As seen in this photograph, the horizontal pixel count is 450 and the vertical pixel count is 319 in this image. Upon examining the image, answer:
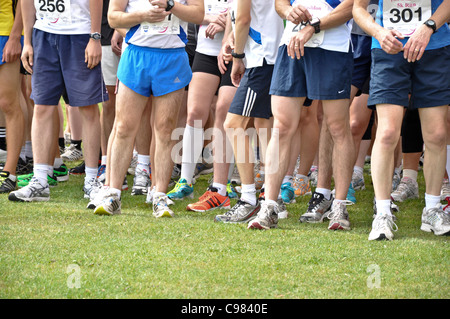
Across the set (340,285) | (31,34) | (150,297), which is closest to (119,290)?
(150,297)

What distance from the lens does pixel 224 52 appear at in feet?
18.5

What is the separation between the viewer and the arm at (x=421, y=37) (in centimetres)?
450

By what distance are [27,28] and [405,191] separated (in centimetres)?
352

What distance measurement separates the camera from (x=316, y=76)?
481 cm

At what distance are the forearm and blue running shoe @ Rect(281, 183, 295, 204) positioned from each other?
249 cm

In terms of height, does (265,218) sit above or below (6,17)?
below

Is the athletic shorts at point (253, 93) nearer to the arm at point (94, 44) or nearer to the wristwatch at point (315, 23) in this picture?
the wristwatch at point (315, 23)

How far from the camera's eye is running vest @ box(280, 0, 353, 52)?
15.9 ft

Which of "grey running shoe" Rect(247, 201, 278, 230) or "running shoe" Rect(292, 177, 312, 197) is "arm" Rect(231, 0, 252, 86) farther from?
"running shoe" Rect(292, 177, 312, 197)

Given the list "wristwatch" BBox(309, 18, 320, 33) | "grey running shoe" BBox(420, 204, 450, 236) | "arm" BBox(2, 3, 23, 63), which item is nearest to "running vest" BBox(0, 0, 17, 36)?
"arm" BBox(2, 3, 23, 63)

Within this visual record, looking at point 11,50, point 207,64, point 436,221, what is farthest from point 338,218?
point 11,50

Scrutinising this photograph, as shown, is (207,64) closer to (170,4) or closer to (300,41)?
(170,4)

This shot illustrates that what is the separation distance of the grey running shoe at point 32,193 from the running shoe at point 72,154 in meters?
2.46

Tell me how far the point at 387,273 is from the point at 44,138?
342cm
